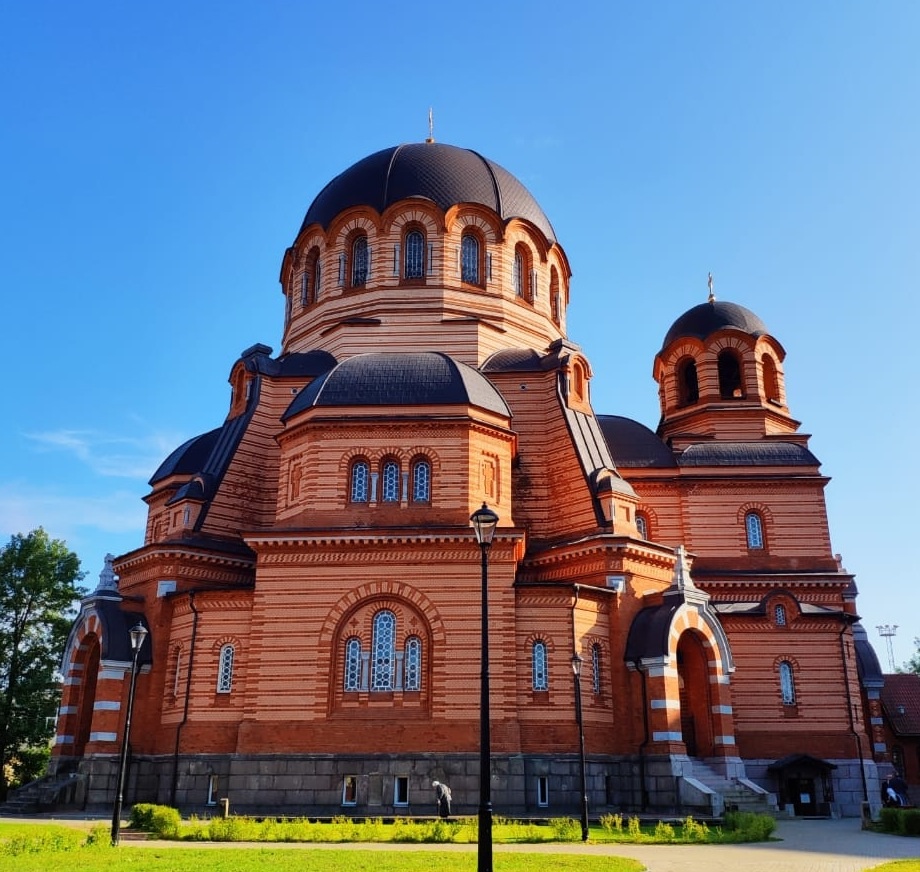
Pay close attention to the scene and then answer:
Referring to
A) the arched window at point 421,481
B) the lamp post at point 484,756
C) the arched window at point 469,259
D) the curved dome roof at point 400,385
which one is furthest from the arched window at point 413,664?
the arched window at point 469,259

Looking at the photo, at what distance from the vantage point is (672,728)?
22.3 meters

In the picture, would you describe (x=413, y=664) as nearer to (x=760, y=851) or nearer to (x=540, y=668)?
(x=540, y=668)

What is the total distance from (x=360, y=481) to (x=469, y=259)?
36.6 ft

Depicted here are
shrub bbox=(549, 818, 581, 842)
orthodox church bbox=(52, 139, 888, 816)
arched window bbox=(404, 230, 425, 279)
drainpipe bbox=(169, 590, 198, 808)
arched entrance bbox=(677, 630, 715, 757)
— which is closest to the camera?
shrub bbox=(549, 818, 581, 842)

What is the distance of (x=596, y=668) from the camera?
2314 centimetres

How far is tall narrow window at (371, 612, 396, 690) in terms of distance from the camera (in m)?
21.9

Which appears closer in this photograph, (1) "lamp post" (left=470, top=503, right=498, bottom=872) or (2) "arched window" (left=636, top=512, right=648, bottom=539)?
(1) "lamp post" (left=470, top=503, right=498, bottom=872)

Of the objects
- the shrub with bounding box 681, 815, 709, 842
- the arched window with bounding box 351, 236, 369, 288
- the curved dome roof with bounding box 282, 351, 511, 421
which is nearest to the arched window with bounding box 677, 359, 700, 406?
the curved dome roof with bounding box 282, 351, 511, 421

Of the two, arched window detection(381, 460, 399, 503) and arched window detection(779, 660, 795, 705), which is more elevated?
arched window detection(381, 460, 399, 503)

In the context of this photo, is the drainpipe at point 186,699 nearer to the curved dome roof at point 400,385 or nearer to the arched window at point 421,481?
the curved dome roof at point 400,385

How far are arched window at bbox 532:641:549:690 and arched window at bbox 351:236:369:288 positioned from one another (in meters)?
14.7

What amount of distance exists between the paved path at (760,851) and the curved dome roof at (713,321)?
19.4m

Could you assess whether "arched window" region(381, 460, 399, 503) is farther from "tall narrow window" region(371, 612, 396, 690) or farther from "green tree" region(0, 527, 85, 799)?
"green tree" region(0, 527, 85, 799)

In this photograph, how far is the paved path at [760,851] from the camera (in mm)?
13117
